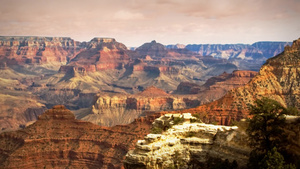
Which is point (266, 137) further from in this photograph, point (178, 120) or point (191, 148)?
point (178, 120)

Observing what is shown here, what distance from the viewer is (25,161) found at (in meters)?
100

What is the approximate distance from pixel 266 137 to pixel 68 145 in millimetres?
78629

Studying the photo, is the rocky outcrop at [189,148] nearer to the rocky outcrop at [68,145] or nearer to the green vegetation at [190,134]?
the green vegetation at [190,134]

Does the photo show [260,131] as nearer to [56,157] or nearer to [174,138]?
[174,138]

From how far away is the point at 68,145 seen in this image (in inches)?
4225

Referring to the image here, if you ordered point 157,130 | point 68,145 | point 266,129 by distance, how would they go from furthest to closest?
point 68,145 → point 157,130 → point 266,129

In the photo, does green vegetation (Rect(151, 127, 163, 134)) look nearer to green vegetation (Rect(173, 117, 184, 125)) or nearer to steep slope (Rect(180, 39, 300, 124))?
green vegetation (Rect(173, 117, 184, 125))

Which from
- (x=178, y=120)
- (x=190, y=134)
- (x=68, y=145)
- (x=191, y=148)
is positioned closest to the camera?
(x=191, y=148)

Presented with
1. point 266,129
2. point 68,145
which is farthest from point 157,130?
point 68,145

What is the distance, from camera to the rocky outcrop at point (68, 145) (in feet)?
329

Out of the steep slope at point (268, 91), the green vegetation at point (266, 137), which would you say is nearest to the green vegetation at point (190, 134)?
the green vegetation at point (266, 137)

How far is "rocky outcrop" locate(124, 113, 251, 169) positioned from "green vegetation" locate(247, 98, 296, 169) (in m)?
1.62

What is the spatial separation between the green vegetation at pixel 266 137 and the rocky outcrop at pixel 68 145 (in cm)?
5918

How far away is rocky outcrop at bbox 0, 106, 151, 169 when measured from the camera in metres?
100
